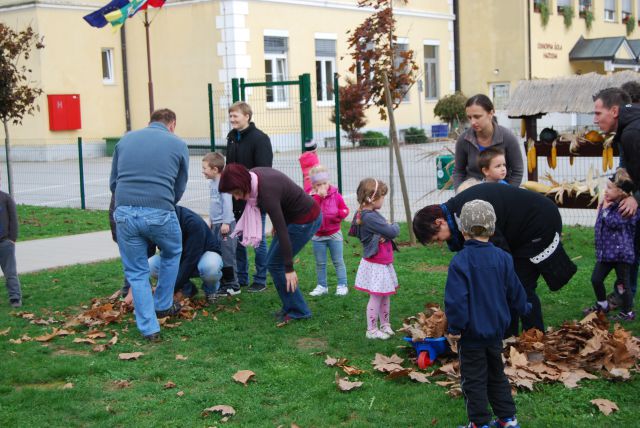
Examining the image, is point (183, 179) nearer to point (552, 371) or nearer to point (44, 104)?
point (552, 371)

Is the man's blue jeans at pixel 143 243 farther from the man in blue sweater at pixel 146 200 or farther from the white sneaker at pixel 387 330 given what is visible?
the white sneaker at pixel 387 330

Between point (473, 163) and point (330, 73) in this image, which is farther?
point (330, 73)

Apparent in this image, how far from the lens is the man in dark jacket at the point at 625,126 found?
581 centimetres

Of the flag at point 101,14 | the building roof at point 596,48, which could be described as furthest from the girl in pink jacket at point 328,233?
the building roof at point 596,48

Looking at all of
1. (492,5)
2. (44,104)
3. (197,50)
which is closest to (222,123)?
(197,50)

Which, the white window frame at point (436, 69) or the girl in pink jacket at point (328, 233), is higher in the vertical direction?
the white window frame at point (436, 69)

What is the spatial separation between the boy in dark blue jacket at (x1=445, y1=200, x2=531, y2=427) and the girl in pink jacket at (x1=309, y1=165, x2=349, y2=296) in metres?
3.74

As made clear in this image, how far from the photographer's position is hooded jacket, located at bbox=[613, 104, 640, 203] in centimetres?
579

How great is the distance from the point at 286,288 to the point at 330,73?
26919 millimetres

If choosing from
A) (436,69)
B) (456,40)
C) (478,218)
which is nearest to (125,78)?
(436,69)

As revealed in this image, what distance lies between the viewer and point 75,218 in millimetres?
15469

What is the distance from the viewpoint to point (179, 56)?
30344 millimetres

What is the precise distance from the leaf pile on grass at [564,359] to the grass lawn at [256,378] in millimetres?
98

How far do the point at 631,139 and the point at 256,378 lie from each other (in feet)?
10.2
